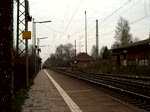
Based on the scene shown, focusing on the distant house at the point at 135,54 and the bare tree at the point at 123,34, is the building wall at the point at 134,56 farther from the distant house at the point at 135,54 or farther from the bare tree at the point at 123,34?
the bare tree at the point at 123,34

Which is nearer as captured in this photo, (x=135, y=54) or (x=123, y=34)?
(x=135, y=54)

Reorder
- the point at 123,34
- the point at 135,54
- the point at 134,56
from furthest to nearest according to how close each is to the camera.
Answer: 1. the point at 123,34
2. the point at 134,56
3. the point at 135,54

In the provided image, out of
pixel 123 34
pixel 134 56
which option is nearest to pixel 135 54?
pixel 134 56

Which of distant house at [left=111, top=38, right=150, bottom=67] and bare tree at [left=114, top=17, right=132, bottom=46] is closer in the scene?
distant house at [left=111, top=38, right=150, bottom=67]

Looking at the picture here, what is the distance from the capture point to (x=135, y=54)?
2234 inches

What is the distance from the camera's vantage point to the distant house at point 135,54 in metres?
50.8

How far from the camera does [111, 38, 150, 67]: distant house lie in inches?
2002

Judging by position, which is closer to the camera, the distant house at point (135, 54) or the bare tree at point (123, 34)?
the distant house at point (135, 54)

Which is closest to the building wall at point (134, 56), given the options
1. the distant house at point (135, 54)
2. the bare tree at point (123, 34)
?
the distant house at point (135, 54)

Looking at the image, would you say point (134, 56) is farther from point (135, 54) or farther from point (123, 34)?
point (123, 34)

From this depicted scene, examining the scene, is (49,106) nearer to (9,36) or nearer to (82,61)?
(9,36)

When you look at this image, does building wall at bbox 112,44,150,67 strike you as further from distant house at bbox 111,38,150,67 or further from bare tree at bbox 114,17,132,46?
bare tree at bbox 114,17,132,46

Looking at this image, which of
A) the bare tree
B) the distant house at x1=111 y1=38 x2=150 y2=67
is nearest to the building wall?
the distant house at x1=111 y1=38 x2=150 y2=67

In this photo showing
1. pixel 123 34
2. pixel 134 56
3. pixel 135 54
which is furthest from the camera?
pixel 123 34
